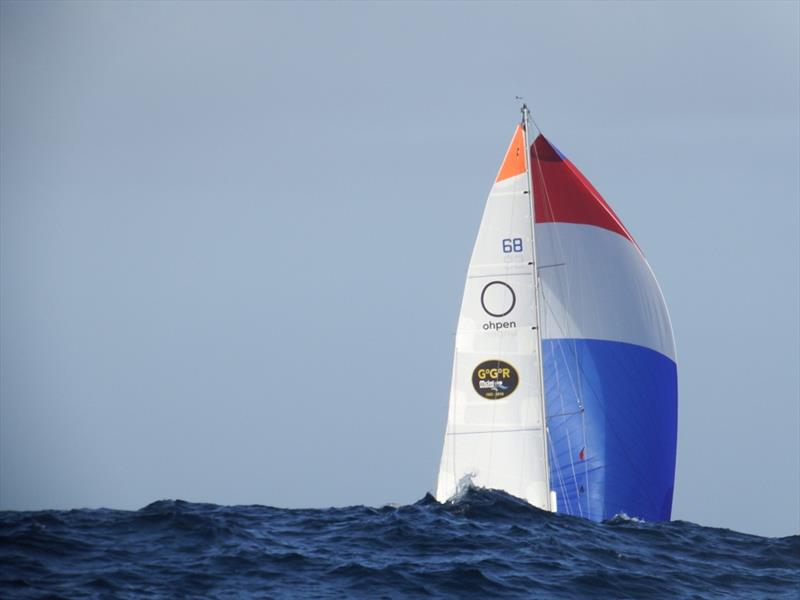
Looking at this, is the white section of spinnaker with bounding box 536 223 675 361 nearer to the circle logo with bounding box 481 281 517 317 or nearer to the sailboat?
the sailboat

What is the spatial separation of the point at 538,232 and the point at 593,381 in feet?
10.6

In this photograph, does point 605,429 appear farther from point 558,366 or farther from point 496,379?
point 496,379

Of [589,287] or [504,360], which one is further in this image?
[589,287]

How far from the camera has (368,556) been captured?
716 inches

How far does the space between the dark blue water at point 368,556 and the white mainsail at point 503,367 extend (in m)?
2.26

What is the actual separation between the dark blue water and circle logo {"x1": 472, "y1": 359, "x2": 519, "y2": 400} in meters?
3.08

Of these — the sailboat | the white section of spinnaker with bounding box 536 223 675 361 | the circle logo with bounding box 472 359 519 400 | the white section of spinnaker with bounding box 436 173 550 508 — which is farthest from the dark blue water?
the white section of spinnaker with bounding box 536 223 675 361

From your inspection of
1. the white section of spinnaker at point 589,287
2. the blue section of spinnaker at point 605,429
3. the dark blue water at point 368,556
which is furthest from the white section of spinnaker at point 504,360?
the dark blue water at point 368,556

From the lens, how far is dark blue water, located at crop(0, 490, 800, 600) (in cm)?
1615

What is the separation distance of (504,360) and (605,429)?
249 cm

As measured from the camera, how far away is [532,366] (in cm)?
2552

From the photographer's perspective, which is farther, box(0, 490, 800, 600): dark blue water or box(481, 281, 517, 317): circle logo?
box(481, 281, 517, 317): circle logo

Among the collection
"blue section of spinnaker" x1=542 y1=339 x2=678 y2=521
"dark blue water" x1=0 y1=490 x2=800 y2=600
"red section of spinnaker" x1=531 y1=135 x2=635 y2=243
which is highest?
"red section of spinnaker" x1=531 y1=135 x2=635 y2=243

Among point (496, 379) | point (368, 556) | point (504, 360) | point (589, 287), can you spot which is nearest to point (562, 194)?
point (589, 287)
